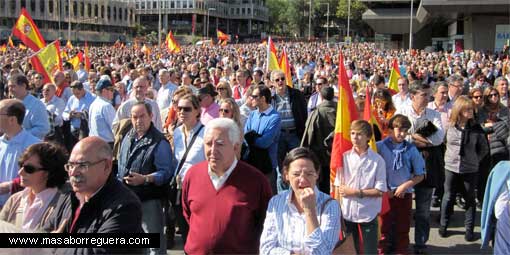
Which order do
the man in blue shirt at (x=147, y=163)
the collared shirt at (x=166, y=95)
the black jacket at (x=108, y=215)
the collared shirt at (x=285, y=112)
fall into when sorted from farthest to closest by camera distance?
the collared shirt at (x=166, y=95)
the collared shirt at (x=285, y=112)
the man in blue shirt at (x=147, y=163)
the black jacket at (x=108, y=215)

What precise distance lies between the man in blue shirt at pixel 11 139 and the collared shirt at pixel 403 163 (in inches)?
125

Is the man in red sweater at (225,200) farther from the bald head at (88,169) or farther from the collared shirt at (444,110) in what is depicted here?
the collared shirt at (444,110)

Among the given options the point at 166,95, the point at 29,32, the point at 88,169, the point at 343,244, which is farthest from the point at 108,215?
the point at 29,32

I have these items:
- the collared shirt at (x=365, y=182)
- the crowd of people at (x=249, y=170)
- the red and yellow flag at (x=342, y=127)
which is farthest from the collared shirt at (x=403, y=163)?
the collared shirt at (x=365, y=182)

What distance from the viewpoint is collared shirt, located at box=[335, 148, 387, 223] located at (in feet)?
15.8

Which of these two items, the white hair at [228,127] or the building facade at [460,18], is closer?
the white hair at [228,127]

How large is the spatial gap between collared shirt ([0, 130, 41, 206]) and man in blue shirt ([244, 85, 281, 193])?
2326mm

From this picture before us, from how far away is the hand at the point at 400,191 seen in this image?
5.38m

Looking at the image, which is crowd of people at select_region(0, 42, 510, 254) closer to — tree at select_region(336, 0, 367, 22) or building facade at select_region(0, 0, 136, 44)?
building facade at select_region(0, 0, 136, 44)

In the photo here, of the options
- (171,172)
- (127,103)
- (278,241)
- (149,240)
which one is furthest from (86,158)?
(127,103)

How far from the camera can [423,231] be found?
233 inches

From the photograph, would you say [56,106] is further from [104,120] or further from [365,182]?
[365,182]

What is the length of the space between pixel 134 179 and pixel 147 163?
8.1 inches

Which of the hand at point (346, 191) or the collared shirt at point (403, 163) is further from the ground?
the collared shirt at point (403, 163)
